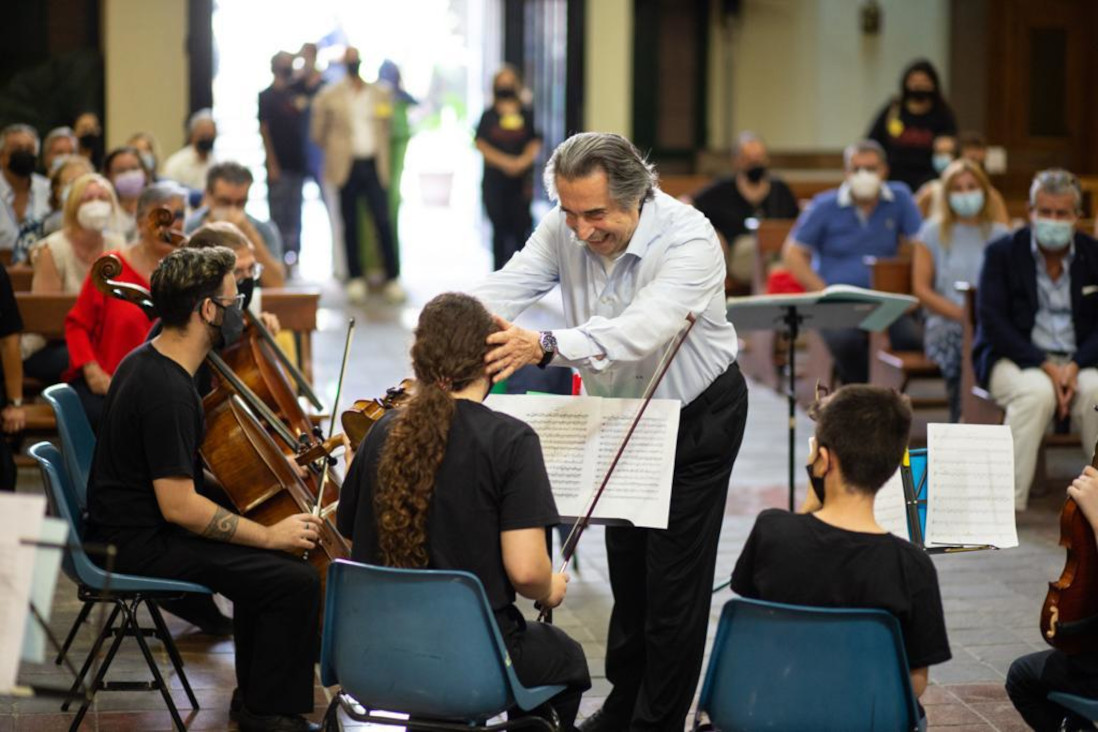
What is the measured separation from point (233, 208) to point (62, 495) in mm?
3157

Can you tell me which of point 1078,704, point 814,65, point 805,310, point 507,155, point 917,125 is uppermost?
point 814,65

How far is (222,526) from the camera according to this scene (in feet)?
12.1

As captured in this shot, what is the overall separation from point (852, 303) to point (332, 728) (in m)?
2.97

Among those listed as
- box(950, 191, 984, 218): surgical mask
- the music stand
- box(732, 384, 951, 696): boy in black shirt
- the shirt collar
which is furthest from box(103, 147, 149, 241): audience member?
box(732, 384, 951, 696): boy in black shirt

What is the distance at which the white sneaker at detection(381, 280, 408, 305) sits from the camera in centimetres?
1151

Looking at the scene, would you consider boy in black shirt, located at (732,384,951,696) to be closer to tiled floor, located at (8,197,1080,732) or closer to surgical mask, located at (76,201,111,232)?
tiled floor, located at (8,197,1080,732)

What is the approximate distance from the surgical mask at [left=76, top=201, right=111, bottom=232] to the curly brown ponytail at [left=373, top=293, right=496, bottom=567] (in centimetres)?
346

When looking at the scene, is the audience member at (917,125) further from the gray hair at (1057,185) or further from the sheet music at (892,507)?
the sheet music at (892,507)

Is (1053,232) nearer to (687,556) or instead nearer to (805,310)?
(805,310)

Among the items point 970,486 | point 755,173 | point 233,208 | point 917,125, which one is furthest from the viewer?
point 917,125

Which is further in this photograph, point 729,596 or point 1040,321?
point 1040,321

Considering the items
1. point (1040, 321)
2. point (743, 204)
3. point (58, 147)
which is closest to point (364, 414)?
point (1040, 321)

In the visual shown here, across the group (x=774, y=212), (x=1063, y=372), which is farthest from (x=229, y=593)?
(x=774, y=212)

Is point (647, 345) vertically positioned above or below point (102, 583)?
above
